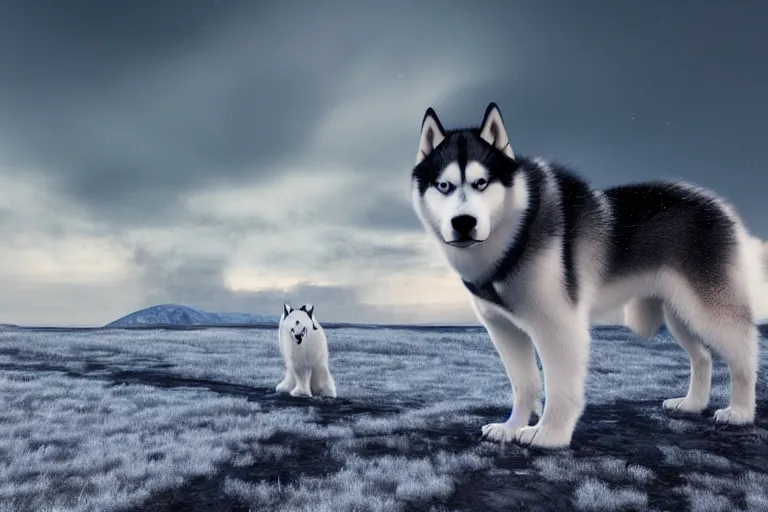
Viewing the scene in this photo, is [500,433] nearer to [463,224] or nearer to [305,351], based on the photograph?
[463,224]

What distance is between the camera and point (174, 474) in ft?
18.0

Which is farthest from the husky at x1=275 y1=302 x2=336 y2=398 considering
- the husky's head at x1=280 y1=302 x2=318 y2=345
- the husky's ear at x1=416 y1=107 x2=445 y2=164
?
the husky's ear at x1=416 y1=107 x2=445 y2=164

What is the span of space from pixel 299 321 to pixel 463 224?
553 cm

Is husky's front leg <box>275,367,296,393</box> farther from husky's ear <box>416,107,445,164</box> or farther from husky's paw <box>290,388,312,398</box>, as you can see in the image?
husky's ear <box>416,107,445,164</box>

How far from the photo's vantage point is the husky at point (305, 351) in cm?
978

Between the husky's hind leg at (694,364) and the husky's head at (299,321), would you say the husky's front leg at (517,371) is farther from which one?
the husky's head at (299,321)

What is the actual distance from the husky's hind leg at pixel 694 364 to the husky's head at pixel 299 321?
5.51 m

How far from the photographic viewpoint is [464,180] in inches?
209

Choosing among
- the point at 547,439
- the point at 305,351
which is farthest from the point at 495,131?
the point at 305,351

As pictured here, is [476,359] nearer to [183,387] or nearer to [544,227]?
[183,387]

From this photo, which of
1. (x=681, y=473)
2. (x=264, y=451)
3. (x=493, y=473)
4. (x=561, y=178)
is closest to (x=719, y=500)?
(x=681, y=473)

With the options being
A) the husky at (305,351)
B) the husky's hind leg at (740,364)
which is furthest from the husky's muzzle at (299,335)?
the husky's hind leg at (740,364)

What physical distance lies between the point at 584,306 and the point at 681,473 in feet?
5.95

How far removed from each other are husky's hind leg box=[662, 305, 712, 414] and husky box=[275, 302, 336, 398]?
5399 mm
